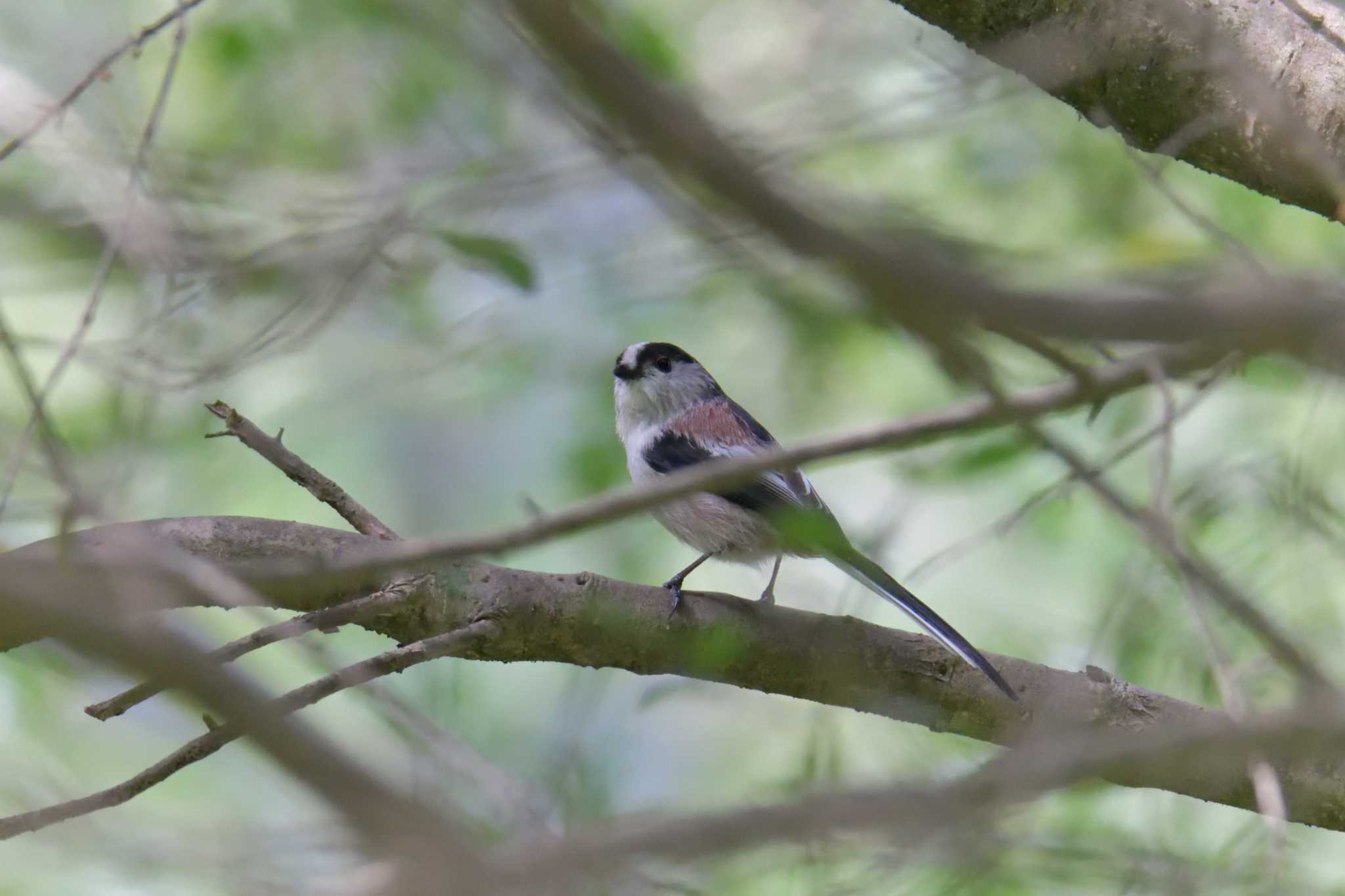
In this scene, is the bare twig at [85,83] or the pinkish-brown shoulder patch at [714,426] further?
the pinkish-brown shoulder patch at [714,426]

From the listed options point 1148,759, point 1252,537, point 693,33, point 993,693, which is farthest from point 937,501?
point 1148,759

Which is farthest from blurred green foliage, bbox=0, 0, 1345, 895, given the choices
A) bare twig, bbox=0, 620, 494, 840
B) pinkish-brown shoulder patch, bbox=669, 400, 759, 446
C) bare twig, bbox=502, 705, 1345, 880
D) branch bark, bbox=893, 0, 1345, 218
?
pinkish-brown shoulder patch, bbox=669, 400, 759, 446

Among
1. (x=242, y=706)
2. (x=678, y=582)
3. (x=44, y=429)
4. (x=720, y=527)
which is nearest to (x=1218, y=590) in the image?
(x=242, y=706)

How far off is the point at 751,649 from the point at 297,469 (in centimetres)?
107

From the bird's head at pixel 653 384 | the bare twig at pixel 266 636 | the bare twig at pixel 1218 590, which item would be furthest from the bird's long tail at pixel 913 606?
the bird's head at pixel 653 384

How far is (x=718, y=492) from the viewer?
9.38 feet

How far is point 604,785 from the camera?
8.02 feet

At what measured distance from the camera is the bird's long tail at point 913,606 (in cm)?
273

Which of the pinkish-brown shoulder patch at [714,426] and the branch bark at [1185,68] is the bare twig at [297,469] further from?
the pinkish-brown shoulder patch at [714,426]

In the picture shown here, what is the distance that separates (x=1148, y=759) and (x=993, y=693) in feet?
5.78

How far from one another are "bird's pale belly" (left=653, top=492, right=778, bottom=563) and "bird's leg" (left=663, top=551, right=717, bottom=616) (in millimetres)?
52

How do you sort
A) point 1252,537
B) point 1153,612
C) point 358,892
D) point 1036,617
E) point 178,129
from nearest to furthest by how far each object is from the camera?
point 358,892 < point 1153,612 < point 1252,537 < point 1036,617 < point 178,129

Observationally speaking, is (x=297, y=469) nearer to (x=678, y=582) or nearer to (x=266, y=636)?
(x=266, y=636)

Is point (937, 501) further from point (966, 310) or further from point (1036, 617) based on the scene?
point (966, 310)
